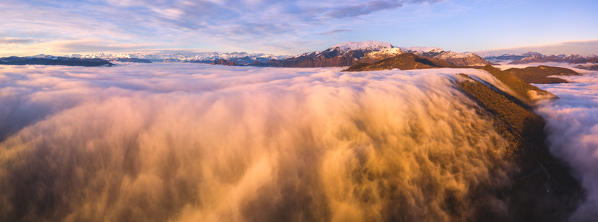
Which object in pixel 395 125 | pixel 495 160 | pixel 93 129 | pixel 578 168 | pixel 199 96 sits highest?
pixel 199 96

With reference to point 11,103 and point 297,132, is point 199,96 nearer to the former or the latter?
point 297,132

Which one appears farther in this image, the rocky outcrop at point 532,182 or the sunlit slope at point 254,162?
the rocky outcrop at point 532,182

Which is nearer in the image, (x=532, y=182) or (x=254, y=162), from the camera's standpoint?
(x=254, y=162)

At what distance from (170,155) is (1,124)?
→ 4643 millimetres

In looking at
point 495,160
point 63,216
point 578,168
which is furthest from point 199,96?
point 578,168

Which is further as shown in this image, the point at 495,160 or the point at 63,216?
the point at 495,160

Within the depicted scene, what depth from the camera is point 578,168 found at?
841 centimetres

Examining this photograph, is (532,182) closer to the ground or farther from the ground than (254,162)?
closer to the ground

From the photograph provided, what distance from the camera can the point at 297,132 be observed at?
7117mm

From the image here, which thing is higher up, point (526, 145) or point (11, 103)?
point (11, 103)

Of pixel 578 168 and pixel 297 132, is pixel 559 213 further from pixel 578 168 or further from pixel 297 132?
pixel 297 132

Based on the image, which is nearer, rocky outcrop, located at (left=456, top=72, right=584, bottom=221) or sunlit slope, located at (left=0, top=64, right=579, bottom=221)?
sunlit slope, located at (left=0, top=64, right=579, bottom=221)

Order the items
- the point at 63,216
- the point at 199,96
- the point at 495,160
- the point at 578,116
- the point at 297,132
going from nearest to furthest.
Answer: the point at 63,216, the point at 297,132, the point at 495,160, the point at 199,96, the point at 578,116

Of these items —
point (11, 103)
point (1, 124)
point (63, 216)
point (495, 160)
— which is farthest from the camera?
point (495, 160)
